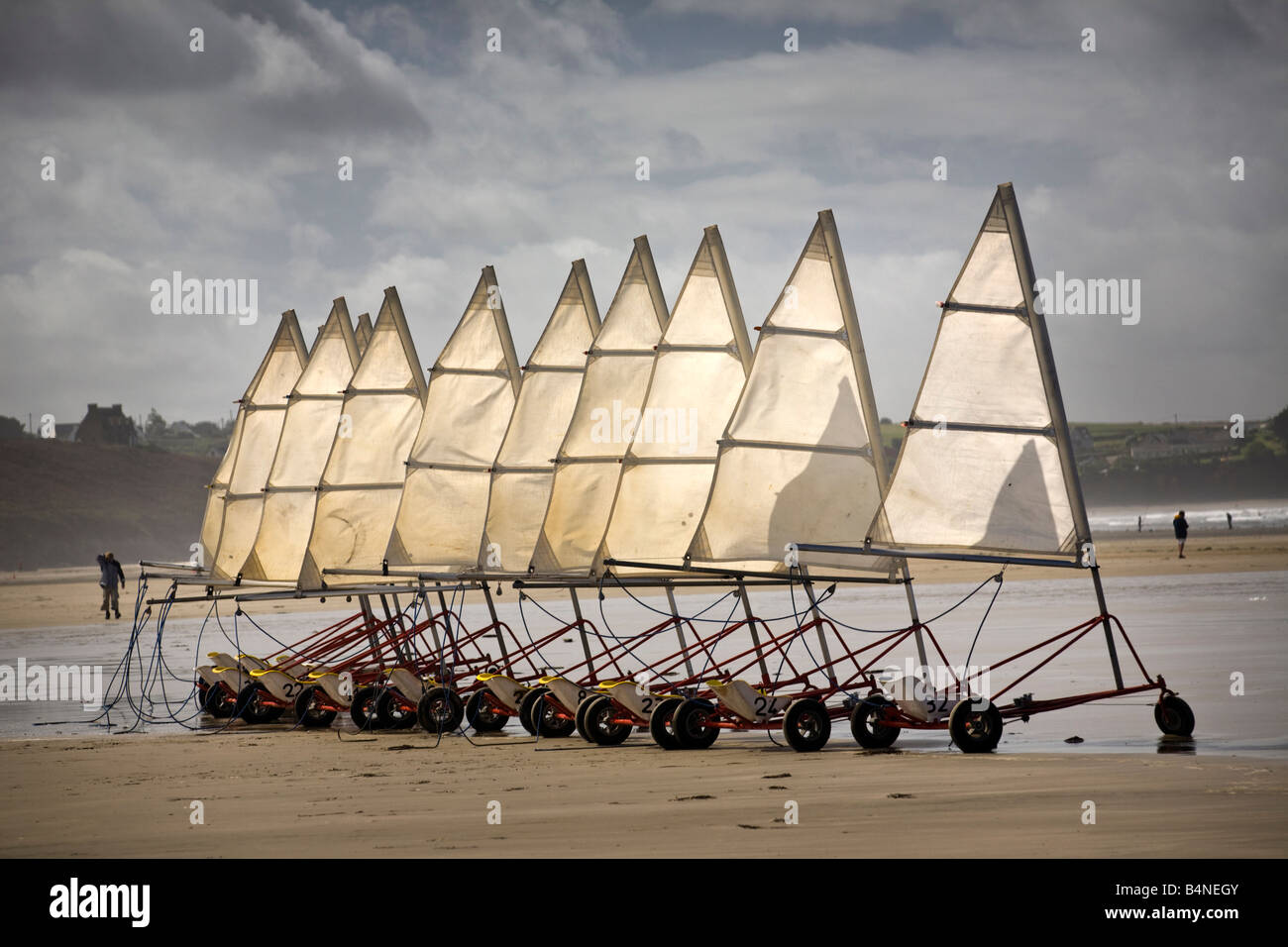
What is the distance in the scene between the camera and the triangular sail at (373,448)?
24.2 meters

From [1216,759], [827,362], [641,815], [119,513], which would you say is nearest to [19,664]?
[827,362]

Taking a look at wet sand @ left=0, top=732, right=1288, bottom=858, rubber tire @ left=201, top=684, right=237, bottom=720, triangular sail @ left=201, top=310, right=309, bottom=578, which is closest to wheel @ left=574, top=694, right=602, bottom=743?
wet sand @ left=0, top=732, right=1288, bottom=858

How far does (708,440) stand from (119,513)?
10380 centimetres

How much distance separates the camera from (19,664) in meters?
33.5

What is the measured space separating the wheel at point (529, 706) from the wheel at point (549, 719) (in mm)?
15

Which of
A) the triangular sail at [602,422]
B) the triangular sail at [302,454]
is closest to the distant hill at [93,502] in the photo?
the triangular sail at [302,454]

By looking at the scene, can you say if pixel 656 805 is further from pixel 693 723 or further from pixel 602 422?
pixel 602 422

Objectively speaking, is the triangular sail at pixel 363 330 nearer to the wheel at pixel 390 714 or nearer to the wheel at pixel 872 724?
the wheel at pixel 390 714

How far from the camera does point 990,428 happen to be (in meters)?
16.4

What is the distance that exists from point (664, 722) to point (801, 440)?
12.2ft

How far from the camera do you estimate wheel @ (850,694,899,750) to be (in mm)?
16219

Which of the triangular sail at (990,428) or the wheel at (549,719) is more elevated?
the triangular sail at (990,428)
